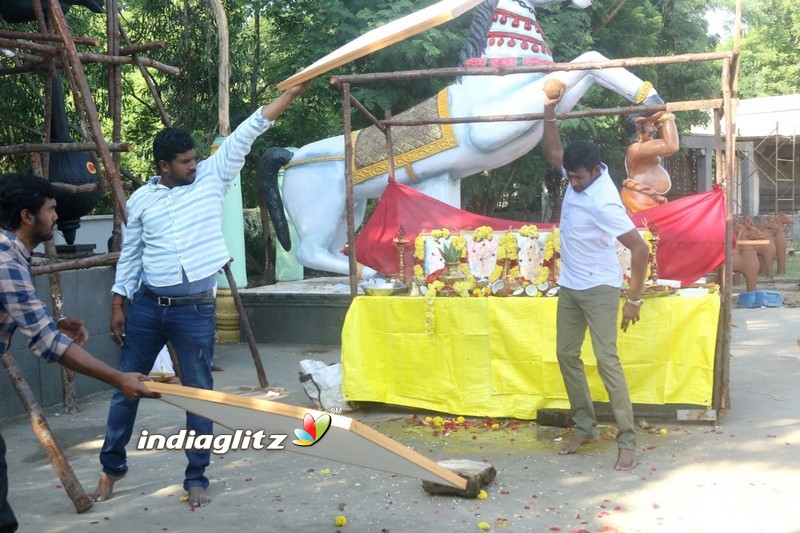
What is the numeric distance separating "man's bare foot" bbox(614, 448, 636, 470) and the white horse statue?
3.32m

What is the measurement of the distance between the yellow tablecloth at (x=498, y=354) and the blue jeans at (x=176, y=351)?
1.85 meters

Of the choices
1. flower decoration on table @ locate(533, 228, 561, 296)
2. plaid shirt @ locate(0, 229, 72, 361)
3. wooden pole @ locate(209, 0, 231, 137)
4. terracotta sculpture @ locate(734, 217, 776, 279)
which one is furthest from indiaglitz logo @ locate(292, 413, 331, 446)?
terracotta sculpture @ locate(734, 217, 776, 279)

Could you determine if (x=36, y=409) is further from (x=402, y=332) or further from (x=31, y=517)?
(x=402, y=332)

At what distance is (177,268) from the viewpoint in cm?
395

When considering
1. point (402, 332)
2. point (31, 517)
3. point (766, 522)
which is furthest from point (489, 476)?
point (31, 517)

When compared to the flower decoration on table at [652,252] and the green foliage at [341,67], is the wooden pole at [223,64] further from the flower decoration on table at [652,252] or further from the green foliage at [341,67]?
the flower decoration on table at [652,252]

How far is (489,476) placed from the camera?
13.7ft

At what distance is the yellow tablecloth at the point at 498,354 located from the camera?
5211 mm

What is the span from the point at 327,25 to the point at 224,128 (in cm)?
280

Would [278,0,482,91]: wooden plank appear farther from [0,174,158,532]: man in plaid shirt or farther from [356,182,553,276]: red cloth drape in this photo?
[356,182,553,276]: red cloth drape

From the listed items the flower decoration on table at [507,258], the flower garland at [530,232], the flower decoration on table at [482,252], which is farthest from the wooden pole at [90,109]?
the flower garland at [530,232]

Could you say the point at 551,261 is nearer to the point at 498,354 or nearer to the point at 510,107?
the point at 498,354

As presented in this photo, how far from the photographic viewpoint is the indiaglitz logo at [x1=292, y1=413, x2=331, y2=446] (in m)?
3.00

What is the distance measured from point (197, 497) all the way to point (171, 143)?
165 cm
